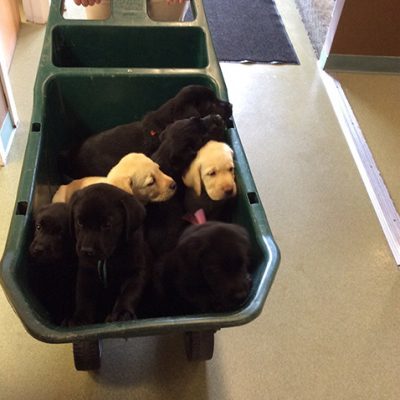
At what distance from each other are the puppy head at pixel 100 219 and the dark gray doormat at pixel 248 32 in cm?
160

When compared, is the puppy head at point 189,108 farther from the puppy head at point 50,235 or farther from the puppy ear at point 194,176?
the puppy head at point 50,235

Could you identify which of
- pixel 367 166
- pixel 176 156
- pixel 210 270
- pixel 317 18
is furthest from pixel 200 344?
pixel 317 18

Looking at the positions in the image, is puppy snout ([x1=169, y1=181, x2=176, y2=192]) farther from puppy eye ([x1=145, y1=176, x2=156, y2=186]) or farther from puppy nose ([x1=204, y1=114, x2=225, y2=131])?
puppy nose ([x1=204, y1=114, x2=225, y2=131])

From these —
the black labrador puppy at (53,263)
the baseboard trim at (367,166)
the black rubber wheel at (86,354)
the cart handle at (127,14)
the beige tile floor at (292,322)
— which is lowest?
the beige tile floor at (292,322)

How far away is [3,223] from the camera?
1669mm

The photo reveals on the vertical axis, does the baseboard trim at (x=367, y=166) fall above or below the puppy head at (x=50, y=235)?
below

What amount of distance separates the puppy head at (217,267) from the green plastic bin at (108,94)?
0.04 m

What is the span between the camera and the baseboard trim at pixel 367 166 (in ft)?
5.92

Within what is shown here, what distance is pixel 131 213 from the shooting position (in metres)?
1.07

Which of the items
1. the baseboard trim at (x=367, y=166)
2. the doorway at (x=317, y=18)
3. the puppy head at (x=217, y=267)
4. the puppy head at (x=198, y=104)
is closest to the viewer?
the puppy head at (x=217, y=267)

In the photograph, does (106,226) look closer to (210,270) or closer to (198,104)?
(210,270)

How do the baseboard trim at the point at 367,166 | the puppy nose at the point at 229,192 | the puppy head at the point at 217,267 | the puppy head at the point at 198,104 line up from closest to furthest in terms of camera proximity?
the puppy head at the point at 217,267
the puppy nose at the point at 229,192
the puppy head at the point at 198,104
the baseboard trim at the point at 367,166

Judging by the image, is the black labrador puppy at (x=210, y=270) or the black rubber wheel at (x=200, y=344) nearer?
the black labrador puppy at (x=210, y=270)

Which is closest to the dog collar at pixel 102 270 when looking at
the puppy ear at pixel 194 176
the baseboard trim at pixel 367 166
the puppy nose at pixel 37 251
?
the puppy nose at pixel 37 251
